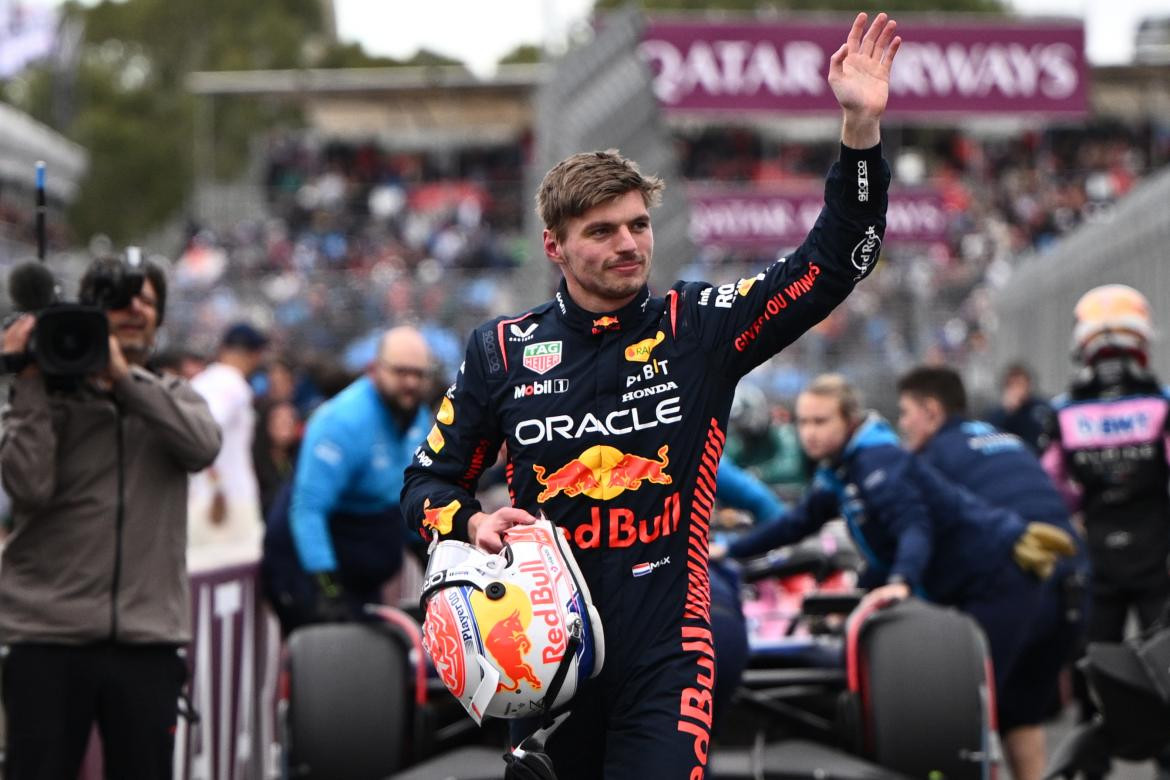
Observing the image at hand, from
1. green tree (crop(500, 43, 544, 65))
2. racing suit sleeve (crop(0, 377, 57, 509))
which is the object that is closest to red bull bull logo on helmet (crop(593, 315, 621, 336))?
racing suit sleeve (crop(0, 377, 57, 509))

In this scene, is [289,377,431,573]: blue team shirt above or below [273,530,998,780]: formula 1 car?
above

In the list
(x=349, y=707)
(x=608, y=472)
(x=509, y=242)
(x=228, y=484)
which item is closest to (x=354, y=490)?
(x=228, y=484)

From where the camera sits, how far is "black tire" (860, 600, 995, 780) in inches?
258

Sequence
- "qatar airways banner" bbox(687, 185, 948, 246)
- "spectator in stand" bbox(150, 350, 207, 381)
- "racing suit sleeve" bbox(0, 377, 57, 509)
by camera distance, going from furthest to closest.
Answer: "qatar airways banner" bbox(687, 185, 948, 246)
"spectator in stand" bbox(150, 350, 207, 381)
"racing suit sleeve" bbox(0, 377, 57, 509)

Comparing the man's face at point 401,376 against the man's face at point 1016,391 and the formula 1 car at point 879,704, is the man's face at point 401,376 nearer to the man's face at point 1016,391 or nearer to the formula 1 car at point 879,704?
the formula 1 car at point 879,704

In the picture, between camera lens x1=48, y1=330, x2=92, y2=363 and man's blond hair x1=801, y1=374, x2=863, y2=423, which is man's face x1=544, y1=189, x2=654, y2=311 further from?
man's blond hair x1=801, y1=374, x2=863, y2=423

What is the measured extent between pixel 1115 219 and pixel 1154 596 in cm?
764

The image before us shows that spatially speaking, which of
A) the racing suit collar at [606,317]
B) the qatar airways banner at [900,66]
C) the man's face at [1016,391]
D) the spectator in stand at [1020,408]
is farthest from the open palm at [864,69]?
the qatar airways banner at [900,66]

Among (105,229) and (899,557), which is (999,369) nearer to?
(899,557)

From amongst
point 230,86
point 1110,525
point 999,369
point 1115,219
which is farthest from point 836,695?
point 230,86

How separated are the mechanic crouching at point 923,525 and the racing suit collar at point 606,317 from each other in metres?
2.91

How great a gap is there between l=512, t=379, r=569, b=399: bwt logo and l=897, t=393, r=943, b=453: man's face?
402 cm

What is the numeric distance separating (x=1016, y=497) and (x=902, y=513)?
1.23 meters

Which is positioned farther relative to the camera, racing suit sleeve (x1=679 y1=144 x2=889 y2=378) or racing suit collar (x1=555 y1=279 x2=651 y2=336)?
racing suit collar (x1=555 y1=279 x2=651 y2=336)
